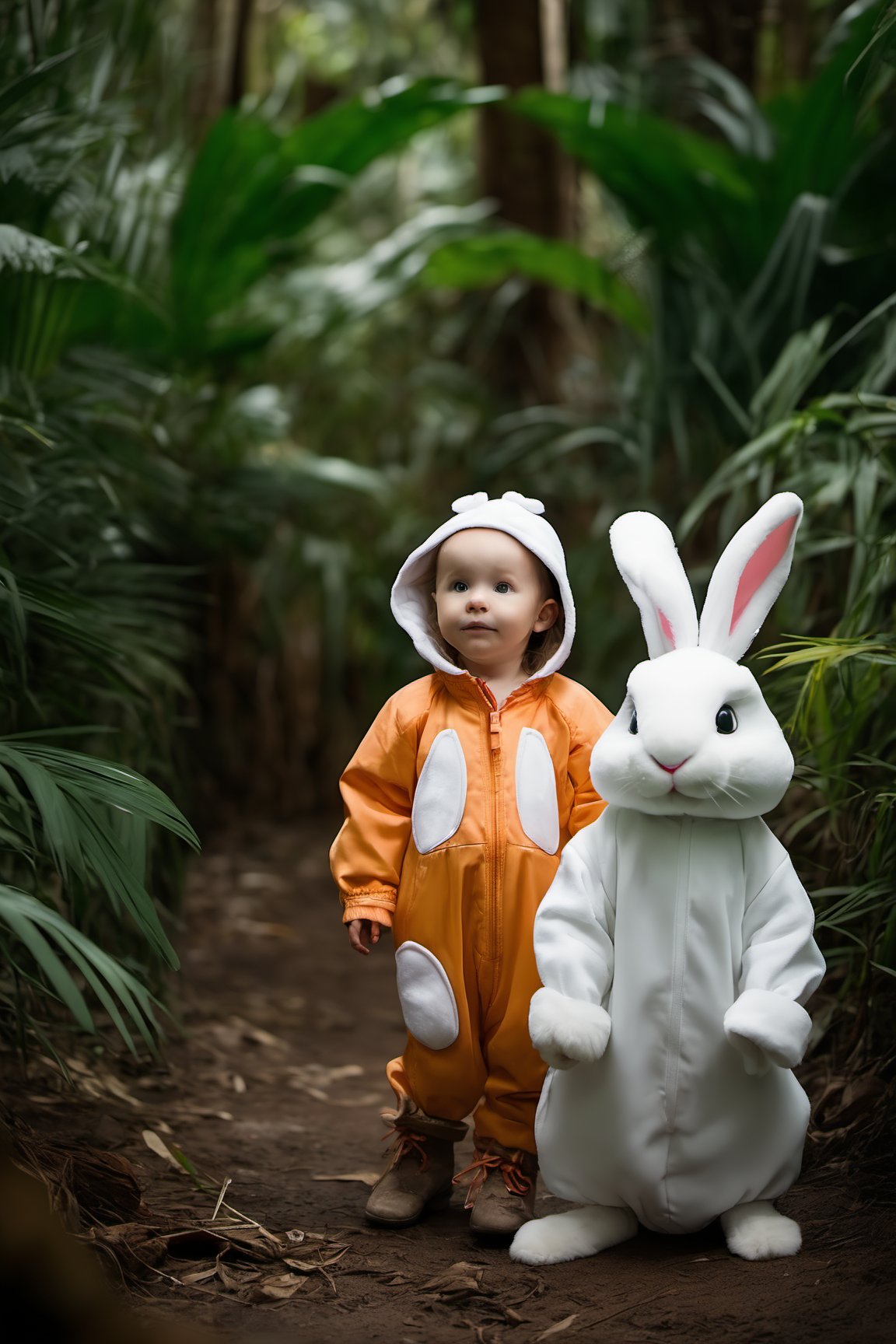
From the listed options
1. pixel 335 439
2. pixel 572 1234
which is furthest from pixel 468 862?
pixel 335 439

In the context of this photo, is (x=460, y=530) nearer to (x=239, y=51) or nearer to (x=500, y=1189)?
(x=500, y=1189)

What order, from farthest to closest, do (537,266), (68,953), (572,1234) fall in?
(537,266)
(572,1234)
(68,953)

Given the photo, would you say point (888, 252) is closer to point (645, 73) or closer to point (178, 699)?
point (645, 73)

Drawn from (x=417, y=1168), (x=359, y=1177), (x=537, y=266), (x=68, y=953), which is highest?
(x=537, y=266)

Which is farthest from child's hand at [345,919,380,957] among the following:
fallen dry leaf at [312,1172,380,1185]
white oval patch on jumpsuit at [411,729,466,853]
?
fallen dry leaf at [312,1172,380,1185]

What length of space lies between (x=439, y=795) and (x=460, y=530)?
0.45m

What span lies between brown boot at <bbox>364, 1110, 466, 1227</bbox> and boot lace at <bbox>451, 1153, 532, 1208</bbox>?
84mm

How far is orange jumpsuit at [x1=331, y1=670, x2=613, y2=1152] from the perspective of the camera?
211cm

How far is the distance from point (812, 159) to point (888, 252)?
1.07 feet

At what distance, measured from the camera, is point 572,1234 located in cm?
195

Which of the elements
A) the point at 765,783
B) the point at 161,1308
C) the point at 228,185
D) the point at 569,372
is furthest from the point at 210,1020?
the point at 569,372

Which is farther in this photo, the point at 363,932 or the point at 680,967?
the point at 363,932

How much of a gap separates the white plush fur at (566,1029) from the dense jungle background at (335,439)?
348 millimetres

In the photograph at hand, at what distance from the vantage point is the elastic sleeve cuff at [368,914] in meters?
2.14
